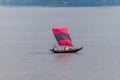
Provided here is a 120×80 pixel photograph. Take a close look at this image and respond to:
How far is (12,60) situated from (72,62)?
9946 mm

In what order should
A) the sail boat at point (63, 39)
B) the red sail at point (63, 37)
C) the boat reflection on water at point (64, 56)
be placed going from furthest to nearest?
the red sail at point (63, 37)
the sail boat at point (63, 39)
the boat reflection on water at point (64, 56)

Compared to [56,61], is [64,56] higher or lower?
lower

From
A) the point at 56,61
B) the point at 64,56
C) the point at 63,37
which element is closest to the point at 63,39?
the point at 63,37

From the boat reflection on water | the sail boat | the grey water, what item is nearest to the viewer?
the grey water

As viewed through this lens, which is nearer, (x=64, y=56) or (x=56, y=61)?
(x=56, y=61)

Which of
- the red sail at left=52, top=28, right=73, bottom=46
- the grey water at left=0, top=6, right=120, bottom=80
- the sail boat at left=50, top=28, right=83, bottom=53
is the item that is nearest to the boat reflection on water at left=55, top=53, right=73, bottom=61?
the grey water at left=0, top=6, right=120, bottom=80

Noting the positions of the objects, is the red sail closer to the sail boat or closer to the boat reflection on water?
the sail boat

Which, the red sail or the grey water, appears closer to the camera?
the grey water

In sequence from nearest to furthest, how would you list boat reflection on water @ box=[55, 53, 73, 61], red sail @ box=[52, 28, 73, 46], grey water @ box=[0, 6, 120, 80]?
grey water @ box=[0, 6, 120, 80] → boat reflection on water @ box=[55, 53, 73, 61] → red sail @ box=[52, 28, 73, 46]

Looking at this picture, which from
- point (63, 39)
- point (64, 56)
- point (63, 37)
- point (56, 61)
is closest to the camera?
point (56, 61)

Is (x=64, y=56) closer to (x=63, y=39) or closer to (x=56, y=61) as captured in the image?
(x=56, y=61)

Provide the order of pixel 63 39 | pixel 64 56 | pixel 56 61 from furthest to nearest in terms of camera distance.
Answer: pixel 63 39
pixel 64 56
pixel 56 61

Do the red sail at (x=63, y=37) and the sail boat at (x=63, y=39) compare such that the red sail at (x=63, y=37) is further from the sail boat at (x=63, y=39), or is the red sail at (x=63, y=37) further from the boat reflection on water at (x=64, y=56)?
the boat reflection on water at (x=64, y=56)

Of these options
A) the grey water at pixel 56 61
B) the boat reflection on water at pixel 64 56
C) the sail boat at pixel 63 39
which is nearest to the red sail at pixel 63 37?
the sail boat at pixel 63 39
